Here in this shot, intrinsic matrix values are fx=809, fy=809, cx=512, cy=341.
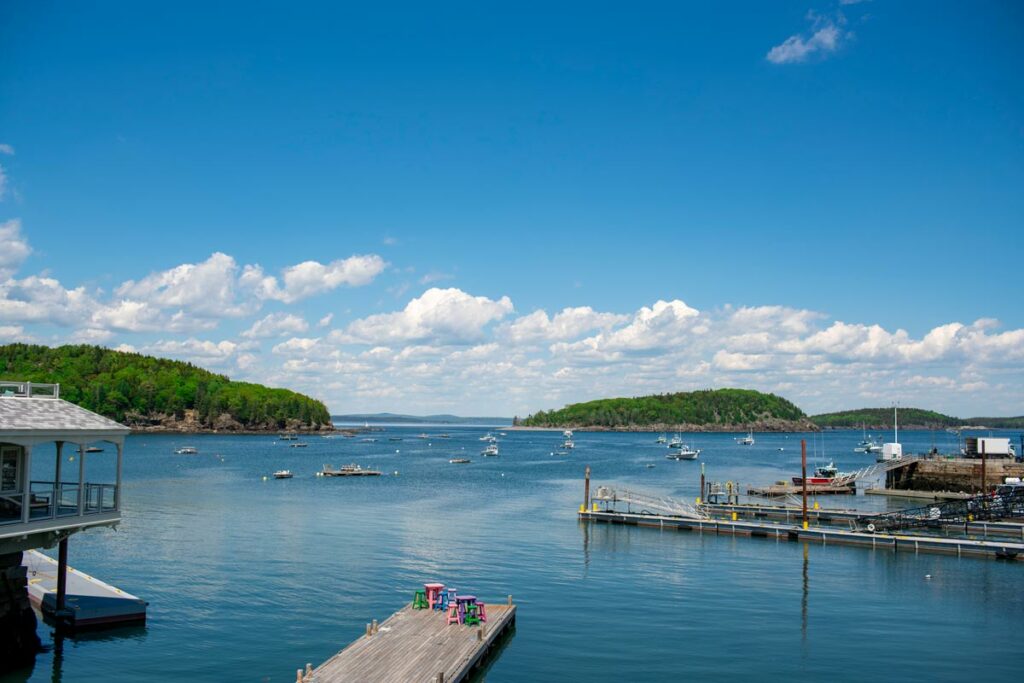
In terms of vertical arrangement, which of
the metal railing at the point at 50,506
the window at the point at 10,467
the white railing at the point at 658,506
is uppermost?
the window at the point at 10,467

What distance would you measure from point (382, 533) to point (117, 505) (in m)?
32.4

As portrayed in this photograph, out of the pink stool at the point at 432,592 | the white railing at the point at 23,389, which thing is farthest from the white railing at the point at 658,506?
the white railing at the point at 23,389

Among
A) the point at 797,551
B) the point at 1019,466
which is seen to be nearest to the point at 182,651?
the point at 797,551

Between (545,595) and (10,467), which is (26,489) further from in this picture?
(545,595)

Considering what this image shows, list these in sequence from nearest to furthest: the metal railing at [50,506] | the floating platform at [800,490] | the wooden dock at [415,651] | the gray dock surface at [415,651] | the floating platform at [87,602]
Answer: the wooden dock at [415,651] → the gray dock surface at [415,651] → the metal railing at [50,506] → the floating platform at [87,602] → the floating platform at [800,490]

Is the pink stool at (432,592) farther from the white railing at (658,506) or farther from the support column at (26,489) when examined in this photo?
the white railing at (658,506)

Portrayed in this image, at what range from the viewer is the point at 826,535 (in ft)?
192

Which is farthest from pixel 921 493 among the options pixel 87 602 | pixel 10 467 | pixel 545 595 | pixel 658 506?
pixel 10 467

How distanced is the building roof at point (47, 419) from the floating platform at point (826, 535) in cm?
4540

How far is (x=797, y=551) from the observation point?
2173 inches

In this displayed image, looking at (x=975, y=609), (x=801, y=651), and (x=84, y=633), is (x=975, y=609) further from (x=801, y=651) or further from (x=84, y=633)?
(x=84, y=633)

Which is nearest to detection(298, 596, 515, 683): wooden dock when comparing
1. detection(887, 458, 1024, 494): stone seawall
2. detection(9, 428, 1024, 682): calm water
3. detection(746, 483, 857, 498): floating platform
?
detection(9, 428, 1024, 682): calm water

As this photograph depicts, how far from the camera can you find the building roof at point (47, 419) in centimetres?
2544

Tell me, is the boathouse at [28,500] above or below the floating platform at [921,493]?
above
